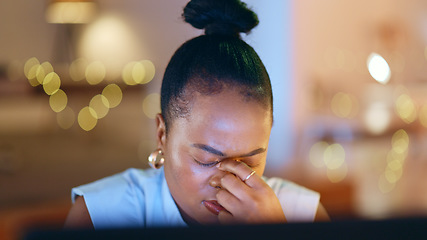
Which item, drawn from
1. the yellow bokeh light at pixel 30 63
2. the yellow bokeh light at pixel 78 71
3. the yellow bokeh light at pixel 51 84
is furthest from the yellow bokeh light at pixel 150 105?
the yellow bokeh light at pixel 30 63

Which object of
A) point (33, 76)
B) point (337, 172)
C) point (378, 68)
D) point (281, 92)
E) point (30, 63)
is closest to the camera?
point (281, 92)

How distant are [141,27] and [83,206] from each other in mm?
3054

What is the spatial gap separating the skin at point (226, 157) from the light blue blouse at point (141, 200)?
0.07m

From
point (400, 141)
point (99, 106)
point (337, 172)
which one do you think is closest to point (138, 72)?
point (99, 106)

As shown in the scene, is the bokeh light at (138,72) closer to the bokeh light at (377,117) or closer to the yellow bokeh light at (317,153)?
the yellow bokeh light at (317,153)

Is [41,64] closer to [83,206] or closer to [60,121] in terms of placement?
[60,121]

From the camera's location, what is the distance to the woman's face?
0.61 metres

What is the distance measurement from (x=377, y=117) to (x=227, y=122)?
2591 millimetres

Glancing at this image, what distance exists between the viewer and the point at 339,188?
2135 mm

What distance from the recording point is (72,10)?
3.72 meters

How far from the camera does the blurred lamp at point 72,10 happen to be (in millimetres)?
3693

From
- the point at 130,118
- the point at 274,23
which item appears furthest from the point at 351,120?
the point at 130,118

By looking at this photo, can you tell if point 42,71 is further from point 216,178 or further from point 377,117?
point 216,178

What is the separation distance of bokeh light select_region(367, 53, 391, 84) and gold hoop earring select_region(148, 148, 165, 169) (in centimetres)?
302
